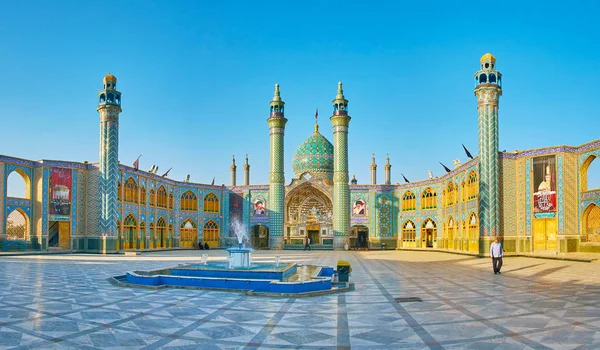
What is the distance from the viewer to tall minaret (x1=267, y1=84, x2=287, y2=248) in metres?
41.1

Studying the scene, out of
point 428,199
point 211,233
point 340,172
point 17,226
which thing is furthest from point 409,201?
point 17,226

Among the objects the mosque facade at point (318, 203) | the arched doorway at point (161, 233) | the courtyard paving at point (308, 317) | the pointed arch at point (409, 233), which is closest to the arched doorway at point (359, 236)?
the mosque facade at point (318, 203)

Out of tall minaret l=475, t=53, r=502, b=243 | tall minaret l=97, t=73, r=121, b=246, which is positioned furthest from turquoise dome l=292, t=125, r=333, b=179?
tall minaret l=475, t=53, r=502, b=243

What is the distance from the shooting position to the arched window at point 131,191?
3444 cm

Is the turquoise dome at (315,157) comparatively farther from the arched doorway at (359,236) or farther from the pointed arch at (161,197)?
the pointed arch at (161,197)

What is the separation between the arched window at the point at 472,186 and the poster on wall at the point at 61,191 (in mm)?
23935

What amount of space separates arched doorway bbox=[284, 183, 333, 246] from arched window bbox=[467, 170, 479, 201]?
47.9 feet

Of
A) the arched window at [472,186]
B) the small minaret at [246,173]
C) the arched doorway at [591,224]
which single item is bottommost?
the arched doorway at [591,224]

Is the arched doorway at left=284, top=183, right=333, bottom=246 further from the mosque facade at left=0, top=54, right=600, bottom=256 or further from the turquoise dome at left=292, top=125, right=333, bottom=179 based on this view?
the turquoise dome at left=292, top=125, right=333, bottom=179

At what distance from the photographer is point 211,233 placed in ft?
145

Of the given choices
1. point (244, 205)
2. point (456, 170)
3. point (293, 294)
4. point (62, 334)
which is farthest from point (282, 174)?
point (62, 334)

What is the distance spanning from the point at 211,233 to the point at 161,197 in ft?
21.0

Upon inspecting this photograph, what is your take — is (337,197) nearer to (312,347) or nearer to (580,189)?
(580,189)

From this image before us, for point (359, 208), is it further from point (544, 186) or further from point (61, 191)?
point (61, 191)
